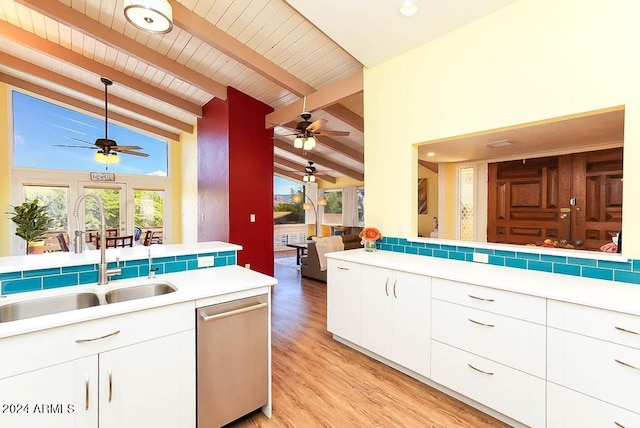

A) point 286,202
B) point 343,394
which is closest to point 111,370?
point 343,394

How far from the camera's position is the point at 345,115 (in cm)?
484

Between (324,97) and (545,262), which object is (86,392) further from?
(324,97)

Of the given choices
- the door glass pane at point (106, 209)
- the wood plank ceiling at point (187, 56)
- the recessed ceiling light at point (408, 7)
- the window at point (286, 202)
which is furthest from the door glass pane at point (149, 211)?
the recessed ceiling light at point (408, 7)

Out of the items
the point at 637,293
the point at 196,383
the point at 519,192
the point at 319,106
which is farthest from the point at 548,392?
the point at 319,106

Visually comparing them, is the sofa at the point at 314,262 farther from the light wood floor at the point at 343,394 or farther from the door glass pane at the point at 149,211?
the door glass pane at the point at 149,211

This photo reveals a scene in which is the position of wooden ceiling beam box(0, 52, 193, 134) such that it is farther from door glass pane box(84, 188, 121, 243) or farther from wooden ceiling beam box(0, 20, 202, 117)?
door glass pane box(84, 188, 121, 243)

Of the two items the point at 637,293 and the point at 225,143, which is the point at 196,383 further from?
the point at 225,143

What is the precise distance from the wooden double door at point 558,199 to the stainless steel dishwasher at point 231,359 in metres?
3.00

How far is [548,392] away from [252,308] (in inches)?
68.2

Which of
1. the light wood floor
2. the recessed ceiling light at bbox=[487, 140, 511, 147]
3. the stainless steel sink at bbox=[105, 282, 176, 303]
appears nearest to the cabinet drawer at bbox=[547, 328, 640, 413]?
the light wood floor

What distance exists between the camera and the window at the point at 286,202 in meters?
10.4

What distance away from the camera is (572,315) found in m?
1.59

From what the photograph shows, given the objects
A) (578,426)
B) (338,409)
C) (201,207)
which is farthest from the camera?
(201,207)

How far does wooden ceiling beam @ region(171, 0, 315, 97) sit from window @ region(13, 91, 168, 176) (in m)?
3.55
